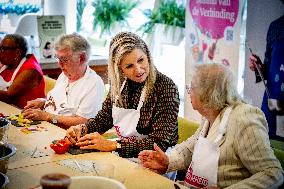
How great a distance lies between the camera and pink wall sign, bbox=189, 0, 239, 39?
4379mm

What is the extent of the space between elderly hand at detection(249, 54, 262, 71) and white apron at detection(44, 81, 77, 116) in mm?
1485

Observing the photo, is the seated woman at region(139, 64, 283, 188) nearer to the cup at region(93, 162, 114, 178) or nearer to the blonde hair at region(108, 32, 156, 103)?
the cup at region(93, 162, 114, 178)

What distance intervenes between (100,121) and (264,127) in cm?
122

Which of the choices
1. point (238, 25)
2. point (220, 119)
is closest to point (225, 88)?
point (220, 119)

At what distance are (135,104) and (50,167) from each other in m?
0.77

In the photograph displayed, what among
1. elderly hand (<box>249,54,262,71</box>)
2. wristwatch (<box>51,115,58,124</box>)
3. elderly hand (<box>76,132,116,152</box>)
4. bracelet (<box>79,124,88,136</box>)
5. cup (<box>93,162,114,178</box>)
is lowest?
wristwatch (<box>51,115,58,124</box>)

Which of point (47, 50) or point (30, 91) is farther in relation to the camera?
point (47, 50)

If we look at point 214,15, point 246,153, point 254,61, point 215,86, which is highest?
point 214,15

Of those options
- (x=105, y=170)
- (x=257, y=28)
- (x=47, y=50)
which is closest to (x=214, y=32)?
(x=257, y=28)

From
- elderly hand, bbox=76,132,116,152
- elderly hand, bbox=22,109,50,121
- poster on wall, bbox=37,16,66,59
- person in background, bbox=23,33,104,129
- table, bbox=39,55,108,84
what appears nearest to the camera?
elderly hand, bbox=76,132,116,152

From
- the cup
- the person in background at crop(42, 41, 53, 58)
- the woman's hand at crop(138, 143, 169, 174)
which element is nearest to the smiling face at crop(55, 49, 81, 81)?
the woman's hand at crop(138, 143, 169, 174)

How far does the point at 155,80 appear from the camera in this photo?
2748mm

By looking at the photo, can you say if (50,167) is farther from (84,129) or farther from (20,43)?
(20,43)

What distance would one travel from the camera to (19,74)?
4004 millimetres
